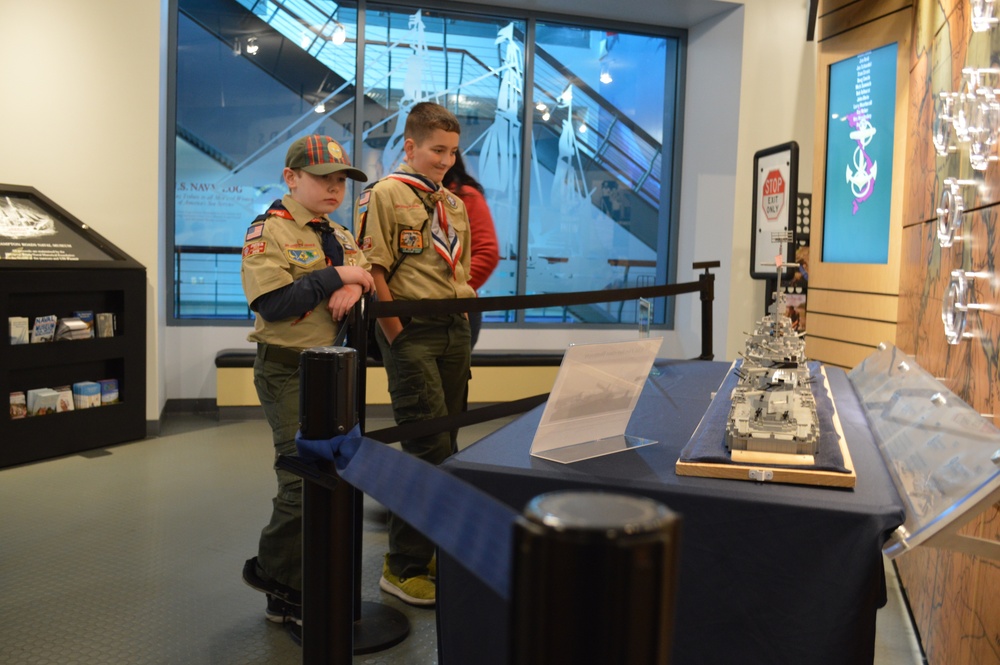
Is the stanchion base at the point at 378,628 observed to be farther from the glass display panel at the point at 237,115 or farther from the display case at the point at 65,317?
the glass display panel at the point at 237,115

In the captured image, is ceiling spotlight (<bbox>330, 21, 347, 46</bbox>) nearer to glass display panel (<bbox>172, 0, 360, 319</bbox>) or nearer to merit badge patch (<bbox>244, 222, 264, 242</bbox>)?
glass display panel (<bbox>172, 0, 360, 319</bbox>)

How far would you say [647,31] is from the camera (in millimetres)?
7086

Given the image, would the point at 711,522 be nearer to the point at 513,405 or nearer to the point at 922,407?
the point at 922,407

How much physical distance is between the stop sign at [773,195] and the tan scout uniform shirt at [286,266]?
3.77 meters

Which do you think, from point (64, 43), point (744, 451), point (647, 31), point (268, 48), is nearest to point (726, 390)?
point (744, 451)

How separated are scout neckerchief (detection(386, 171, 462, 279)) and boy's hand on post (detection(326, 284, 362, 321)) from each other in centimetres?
50

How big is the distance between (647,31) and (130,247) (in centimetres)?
440

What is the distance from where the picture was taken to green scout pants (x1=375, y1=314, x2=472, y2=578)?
2609mm

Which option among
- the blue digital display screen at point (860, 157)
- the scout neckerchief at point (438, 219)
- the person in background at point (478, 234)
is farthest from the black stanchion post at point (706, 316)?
the scout neckerchief at point (438, 219)

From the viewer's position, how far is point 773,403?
1.49m

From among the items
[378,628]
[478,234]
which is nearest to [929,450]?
[378,628]

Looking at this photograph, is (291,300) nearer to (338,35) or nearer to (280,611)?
(280,611)

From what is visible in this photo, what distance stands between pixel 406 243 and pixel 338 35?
4223mm

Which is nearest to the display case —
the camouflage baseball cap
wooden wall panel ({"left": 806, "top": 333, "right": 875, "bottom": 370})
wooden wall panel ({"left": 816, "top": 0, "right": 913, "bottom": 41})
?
the camouflage baseball cap
